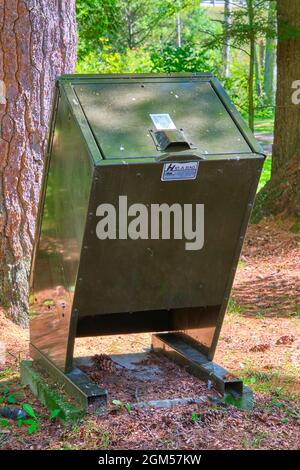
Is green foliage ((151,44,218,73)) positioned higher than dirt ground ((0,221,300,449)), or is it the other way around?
green foliage ((151,44,218,73))

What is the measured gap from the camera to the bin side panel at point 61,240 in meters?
4.21

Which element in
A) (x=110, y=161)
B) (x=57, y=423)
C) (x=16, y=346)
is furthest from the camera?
(x=16, y=346)

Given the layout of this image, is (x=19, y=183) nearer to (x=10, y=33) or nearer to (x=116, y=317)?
(x=10, y=33)

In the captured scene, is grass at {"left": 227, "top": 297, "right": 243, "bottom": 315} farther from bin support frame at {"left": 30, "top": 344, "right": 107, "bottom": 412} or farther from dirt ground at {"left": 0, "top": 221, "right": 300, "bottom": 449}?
bin support frame at {"left": 30, "top": 344, "right": 107, "bottom": 412}

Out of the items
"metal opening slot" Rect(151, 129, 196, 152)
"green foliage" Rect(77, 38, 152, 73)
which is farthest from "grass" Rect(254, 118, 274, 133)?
"metal opening slot" Rect(151, 129, 196, 152)

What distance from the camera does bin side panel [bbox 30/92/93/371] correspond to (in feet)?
13.8

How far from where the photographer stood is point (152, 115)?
431 centimetres

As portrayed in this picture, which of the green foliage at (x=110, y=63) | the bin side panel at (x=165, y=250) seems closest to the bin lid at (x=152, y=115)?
the bin side panel at (x=165, y=250)

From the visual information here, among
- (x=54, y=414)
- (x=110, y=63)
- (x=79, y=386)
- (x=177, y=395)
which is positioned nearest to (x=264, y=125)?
(x=110, y=63)

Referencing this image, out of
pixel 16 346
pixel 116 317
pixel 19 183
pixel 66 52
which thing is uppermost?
pixel 66 52

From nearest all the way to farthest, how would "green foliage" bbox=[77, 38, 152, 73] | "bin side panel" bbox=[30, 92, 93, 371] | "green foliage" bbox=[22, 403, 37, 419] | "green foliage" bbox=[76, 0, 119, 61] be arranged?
1. "bin side panel" bbox=[30, 92, 93, 371]
2. "green foliage" bbox=[22, 403, 37, 419]
3. "green foliage" bbox=[76, 0, 119, 61]
4. "green foliage" bbox=[77, 38, 152, 73]

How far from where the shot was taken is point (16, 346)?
19.3 ft
